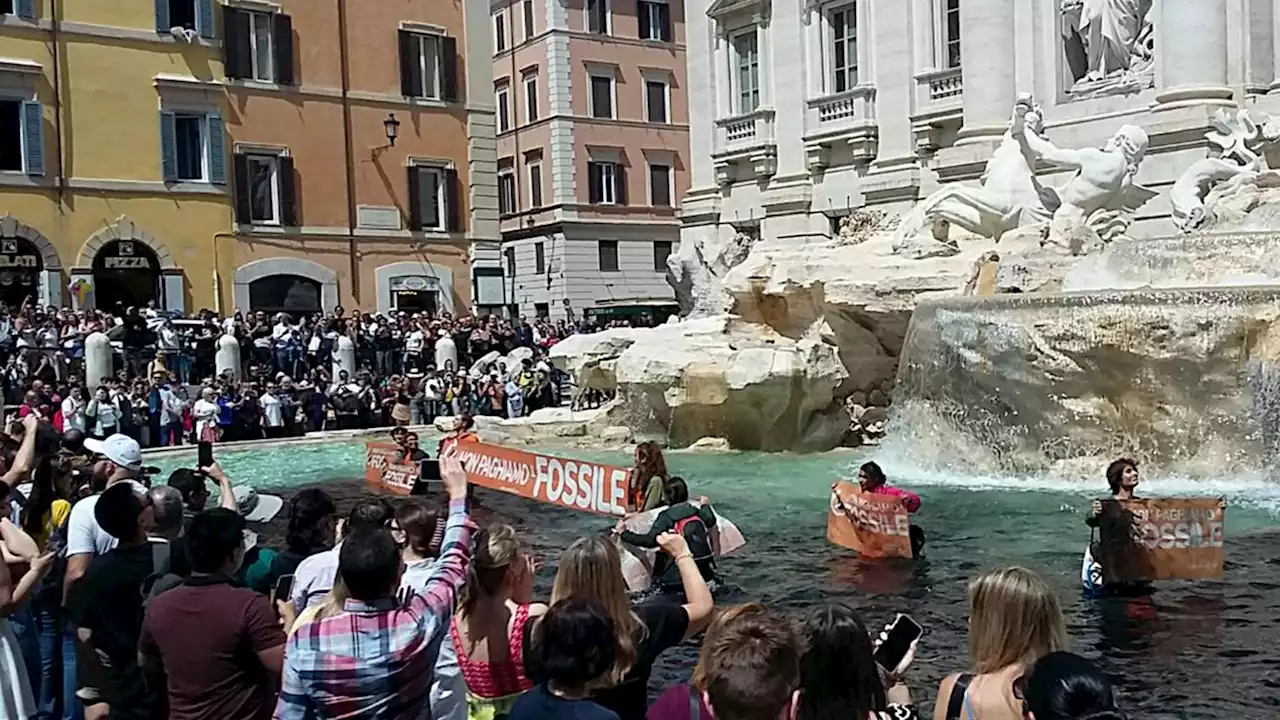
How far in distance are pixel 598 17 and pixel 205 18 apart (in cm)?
1901

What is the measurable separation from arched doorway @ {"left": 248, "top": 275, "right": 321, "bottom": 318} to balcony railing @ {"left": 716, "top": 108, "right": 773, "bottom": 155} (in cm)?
976

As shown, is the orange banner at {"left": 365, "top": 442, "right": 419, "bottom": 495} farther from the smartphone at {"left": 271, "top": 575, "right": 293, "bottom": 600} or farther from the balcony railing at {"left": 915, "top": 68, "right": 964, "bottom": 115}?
the balcony railing at {"left": 915, "top": 68, "right": 964, "bottom": 115}

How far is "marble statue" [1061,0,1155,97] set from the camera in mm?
20312

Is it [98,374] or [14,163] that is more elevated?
[14,163]

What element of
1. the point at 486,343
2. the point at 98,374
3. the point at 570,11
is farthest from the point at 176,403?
the point at 570,11

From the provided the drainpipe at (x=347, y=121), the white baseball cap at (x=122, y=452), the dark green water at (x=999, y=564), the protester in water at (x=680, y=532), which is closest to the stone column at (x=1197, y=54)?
the dark green water at (x=999, y=564)

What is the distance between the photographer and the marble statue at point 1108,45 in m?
20.3

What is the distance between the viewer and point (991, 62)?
74.2 feet

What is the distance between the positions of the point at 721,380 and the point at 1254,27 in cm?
918

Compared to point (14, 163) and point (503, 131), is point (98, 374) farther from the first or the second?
point (503, 131)

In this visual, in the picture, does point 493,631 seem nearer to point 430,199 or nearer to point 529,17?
point 430,199

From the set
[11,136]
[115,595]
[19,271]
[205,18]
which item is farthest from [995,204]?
[11,136]

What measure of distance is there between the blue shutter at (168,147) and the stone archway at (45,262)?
9.32ft

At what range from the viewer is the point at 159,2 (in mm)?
28609
